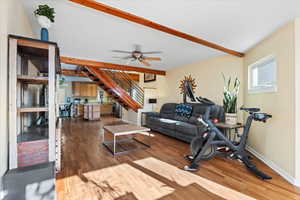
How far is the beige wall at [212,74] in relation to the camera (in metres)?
3.50

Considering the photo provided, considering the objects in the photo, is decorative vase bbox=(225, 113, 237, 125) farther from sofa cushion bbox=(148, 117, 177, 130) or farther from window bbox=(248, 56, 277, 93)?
sofa cushion bbox=(148, 117, 177, 130)

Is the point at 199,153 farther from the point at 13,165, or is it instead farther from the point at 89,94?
the point at 89,94

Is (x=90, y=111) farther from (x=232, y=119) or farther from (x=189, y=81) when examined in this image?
(x=232, y=119)

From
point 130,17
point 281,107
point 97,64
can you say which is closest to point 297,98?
point 281,107

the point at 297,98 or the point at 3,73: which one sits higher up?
the point at 3,73

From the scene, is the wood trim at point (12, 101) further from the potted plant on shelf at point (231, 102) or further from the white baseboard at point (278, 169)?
the potted plant on shelf at point (231, 102)

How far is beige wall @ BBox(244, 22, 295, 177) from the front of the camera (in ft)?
6.35

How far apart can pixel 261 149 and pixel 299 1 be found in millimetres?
2355

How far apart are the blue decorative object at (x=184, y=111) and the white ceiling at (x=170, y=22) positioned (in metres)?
1.78

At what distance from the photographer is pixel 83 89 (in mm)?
8406

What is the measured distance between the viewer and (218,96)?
3.88 metres

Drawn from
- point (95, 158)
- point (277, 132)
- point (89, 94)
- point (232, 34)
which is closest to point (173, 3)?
point (232, 34)

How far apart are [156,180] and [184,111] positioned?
2.68 metres

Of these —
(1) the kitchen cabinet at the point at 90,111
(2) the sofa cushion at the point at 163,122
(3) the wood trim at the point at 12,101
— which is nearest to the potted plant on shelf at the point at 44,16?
(3) the wood trim at the point at 12,101
